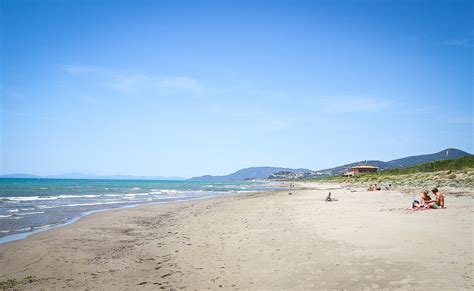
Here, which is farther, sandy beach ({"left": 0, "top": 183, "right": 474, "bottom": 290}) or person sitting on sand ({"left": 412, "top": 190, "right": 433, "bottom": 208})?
person sitting on sand ({"left": 412, "top": 190, "right": 433, "bottom": 208})

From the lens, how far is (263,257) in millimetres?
9258

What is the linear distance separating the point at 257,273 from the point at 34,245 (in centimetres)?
950

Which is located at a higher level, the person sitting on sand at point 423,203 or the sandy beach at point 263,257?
the person sitting on sand at point 423,203

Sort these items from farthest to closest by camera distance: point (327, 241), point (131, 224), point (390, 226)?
1. point (131, 224)
2. point (390, 226)
3. point (327, 241)

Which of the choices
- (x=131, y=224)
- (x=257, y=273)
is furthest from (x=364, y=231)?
(x=131, y=224)

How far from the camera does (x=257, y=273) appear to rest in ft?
25.8

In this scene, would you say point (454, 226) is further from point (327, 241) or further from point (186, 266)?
point (186, 266)

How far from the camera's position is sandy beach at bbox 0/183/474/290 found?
7.14 metres

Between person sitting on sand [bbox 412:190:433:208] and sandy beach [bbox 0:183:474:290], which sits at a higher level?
person sitting on sand [bbox 412:190:433:208]

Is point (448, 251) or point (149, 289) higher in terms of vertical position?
point (448, 251)

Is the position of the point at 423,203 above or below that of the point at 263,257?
above

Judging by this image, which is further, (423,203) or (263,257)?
(423,203)

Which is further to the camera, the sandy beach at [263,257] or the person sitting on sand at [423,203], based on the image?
the person sitting on sand at [423,203]

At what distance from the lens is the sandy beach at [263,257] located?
7.14 meters
